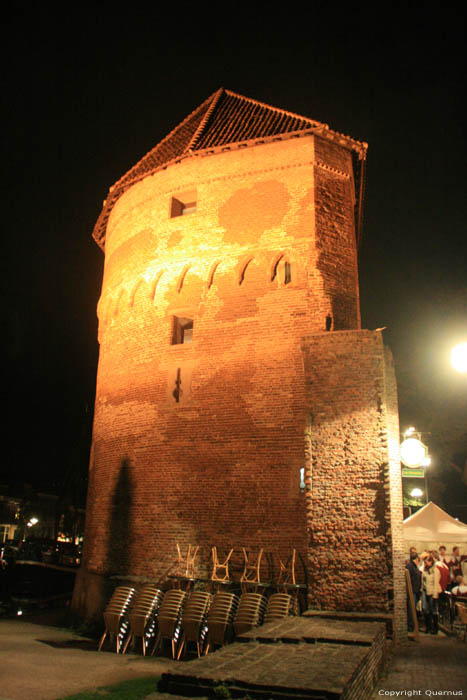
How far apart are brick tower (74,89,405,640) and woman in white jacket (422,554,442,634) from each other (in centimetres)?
254

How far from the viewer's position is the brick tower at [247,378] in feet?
31.3

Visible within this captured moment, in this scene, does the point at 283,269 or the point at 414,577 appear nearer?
the point at 414,577

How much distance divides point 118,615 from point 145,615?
2.13 ft

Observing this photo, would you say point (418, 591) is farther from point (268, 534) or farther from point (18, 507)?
point (18, 507)

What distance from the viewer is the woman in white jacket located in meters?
11.5

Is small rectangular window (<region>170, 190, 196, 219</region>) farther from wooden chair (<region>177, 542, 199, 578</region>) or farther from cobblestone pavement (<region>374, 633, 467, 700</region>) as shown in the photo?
cobblestone pavement (<region>374, 633, 467, 700</region>)

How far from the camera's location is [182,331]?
14164 mm

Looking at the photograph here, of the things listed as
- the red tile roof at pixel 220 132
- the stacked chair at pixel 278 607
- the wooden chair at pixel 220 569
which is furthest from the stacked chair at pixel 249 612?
the red tile roof at pixel 220 132

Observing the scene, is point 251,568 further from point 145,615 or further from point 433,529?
point 433,529

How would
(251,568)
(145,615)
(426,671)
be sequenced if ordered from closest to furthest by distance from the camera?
(426,671)
(145,615)
(251,568)

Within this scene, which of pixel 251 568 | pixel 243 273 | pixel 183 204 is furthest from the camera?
pixel 183 204

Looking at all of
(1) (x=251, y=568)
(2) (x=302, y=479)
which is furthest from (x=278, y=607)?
(2) (x=302, y=479)

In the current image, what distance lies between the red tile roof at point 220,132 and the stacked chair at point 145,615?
35.2 feet

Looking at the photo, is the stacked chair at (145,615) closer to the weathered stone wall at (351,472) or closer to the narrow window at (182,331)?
the weathered stone wall at (351,472)
